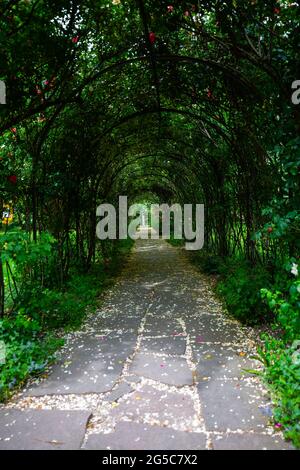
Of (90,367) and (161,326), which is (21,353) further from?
(161,326)

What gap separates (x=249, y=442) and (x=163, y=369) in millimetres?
1230

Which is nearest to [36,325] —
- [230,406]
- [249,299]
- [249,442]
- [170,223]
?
[230,406]

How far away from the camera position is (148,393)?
118 inches

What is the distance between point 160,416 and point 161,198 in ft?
76.4

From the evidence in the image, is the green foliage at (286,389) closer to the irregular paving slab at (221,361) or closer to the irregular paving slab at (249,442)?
the irregular paving slab at (249,442)

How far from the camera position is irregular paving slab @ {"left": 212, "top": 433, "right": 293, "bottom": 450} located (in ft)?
7.43

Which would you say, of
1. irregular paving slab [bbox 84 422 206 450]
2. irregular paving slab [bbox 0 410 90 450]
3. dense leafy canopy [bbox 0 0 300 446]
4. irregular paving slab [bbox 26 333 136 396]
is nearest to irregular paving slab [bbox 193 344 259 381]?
dense leafy canopy [bbox 0 0 300 446]

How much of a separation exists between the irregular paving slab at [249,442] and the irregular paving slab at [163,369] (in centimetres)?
79

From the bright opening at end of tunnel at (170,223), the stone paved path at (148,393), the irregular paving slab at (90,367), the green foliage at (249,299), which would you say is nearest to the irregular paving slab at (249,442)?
the stone paved path at (148,393)

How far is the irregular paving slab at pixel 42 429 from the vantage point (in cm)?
235

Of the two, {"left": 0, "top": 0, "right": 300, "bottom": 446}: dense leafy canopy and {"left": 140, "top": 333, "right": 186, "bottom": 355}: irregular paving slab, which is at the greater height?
{"left": 0, "top": 0, "right": 300, "bottom": 446}: dense leafy canopy

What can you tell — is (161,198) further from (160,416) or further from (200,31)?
(160,416)

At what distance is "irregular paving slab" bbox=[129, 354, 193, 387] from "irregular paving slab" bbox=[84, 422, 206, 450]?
2.29 feet

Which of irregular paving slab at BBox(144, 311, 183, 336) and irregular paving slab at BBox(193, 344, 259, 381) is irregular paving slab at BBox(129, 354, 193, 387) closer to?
irregular paving slab at BBox(193, 344, 259, 381)
